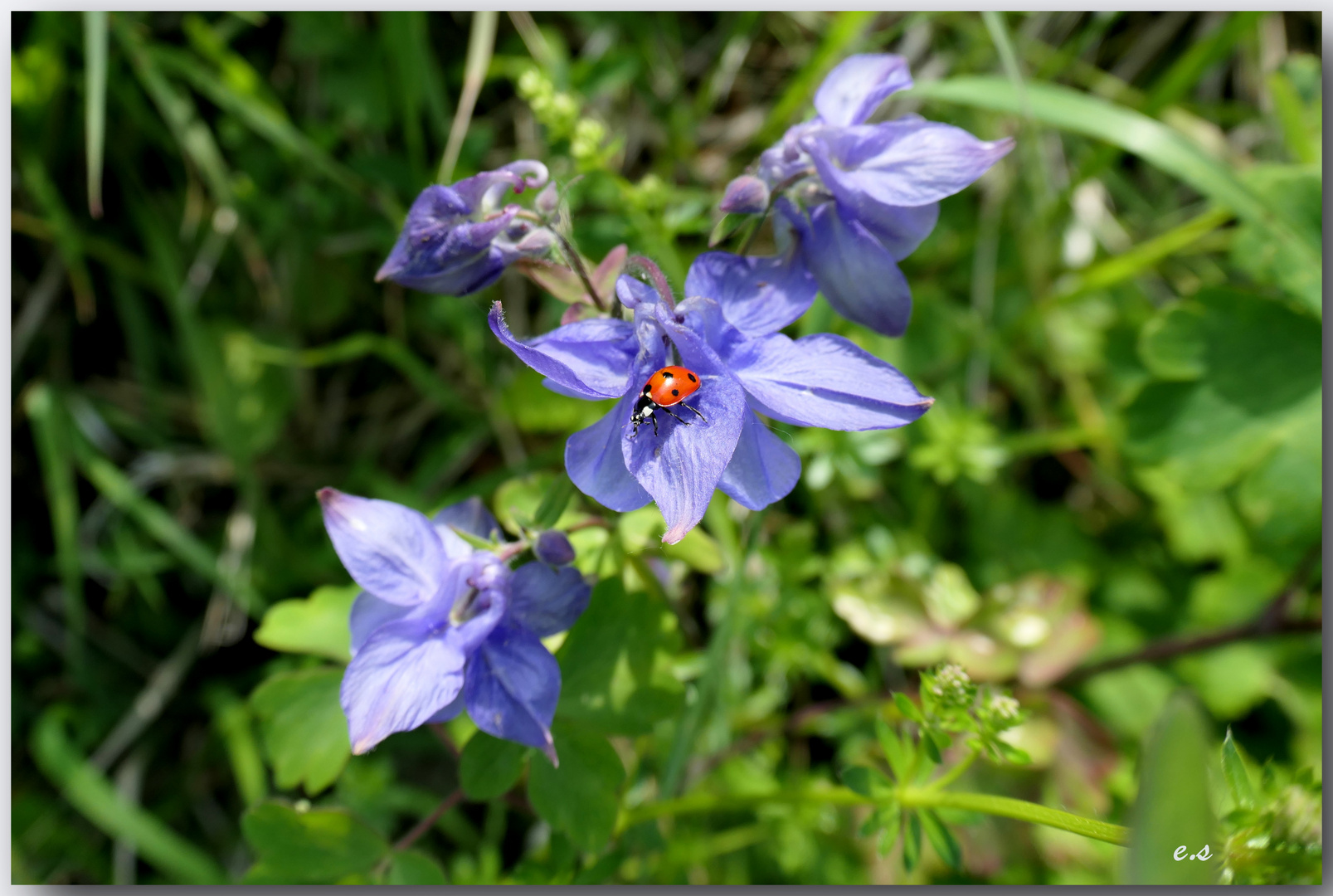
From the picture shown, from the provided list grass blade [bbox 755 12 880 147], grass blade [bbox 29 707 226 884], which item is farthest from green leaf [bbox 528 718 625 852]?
grass blade [bbox 755 12 880 147]

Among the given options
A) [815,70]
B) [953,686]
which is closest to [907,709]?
[953,686]

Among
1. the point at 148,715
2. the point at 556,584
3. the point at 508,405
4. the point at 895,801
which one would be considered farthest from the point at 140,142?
the point at 895,801

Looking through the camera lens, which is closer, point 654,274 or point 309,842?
point 654,274

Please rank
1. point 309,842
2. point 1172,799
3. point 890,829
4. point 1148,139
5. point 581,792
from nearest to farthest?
1. point 1172,799
2. point 890,829
3. point 581,792
4. point 309,842
5. point 1148,139

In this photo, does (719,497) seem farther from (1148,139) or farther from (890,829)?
(1148,139)

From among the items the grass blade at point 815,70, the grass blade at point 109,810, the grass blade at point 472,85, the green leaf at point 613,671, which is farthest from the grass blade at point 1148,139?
the grass blade at point 109,810

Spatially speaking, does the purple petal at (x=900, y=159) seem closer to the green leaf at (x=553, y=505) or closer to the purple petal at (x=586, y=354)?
the purple petal at (x=586, y=354)
